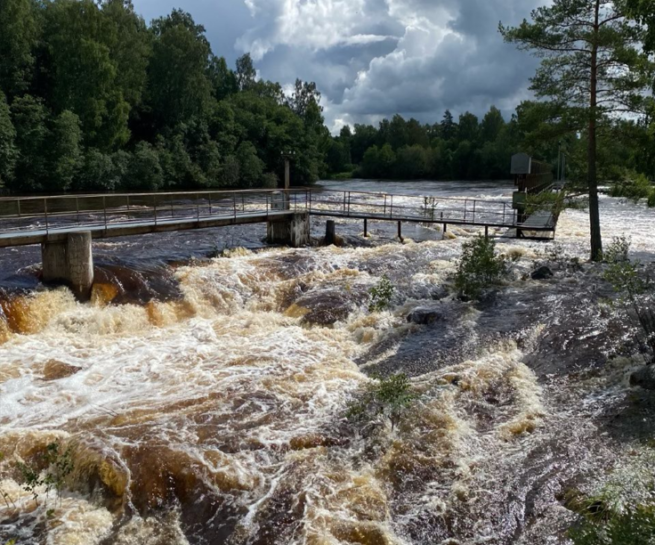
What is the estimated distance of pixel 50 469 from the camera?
7.22 m

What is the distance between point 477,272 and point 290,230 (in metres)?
9.61

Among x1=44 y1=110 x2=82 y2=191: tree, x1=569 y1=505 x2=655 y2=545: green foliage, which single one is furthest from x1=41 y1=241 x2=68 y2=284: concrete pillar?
x1=44 y1=110 x2=82 y2=191: tree

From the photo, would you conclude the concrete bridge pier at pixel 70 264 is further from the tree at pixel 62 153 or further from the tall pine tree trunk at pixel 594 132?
the tree at pixel 62 153

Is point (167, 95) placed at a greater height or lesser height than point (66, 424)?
greater

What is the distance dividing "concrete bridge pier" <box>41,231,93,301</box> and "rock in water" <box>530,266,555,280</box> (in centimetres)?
1318

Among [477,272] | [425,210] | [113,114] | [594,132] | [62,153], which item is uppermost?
[113,114]

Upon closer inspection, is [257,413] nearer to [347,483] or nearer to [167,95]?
[347,483]

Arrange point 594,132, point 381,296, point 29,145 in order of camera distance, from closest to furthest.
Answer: point 381,296 → point 594,132 → point 29,145

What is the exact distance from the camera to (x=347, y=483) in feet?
22.5

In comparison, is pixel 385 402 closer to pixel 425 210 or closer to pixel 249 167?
pixel 425 210

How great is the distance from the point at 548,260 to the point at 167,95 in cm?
4784

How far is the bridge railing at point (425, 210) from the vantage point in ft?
82.0

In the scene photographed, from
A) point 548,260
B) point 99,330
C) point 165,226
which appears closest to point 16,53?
point 165,226

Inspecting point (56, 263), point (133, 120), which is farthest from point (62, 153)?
point (56, 263)
